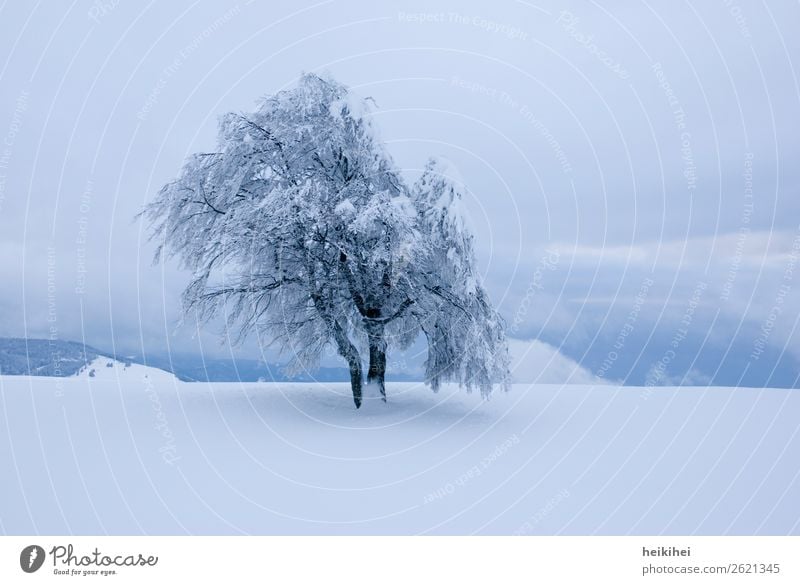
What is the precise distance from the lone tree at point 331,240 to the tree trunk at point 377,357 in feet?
0.08

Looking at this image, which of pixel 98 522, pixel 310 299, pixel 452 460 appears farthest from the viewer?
pixel 310 299

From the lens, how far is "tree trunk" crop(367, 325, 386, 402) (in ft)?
40.9

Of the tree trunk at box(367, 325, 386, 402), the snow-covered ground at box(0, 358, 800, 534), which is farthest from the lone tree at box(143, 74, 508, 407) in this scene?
the snow-covered ground at box(0, 358, 800, 534)

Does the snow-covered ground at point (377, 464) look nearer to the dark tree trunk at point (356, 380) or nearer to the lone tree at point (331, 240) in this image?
the dark tree trunk at point (356, 380)

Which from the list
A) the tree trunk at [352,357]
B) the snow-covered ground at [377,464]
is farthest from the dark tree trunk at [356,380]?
the snow-covered ground at [377,464]

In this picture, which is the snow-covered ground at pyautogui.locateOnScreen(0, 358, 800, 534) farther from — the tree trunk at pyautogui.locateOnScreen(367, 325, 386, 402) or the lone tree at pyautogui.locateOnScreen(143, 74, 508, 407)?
the lone tree at pyautogui.locateOnScreen(143, 74, 508, 407)

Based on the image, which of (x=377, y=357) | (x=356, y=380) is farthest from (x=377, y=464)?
(x=377, y=357)

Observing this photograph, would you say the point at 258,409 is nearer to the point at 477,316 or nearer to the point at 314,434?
the point at 314,434

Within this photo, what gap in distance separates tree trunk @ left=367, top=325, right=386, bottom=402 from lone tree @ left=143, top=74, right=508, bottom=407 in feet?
0.08

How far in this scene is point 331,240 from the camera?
37.6 ft

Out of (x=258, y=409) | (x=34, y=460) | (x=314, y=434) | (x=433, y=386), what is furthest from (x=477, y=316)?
(x=34, y=460)

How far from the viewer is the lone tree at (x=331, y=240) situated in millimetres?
11078

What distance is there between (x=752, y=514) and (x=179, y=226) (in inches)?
490

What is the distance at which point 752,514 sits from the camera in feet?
22.1
